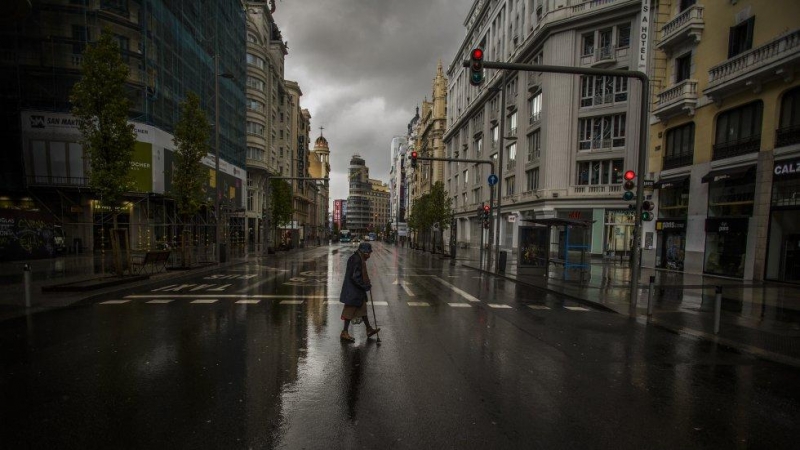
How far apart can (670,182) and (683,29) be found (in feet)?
25.3

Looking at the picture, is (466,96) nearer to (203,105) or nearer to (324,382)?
(203,105)

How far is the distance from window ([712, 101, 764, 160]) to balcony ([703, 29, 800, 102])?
89 cm

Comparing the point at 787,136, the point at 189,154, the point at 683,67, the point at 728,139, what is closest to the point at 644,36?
the point at 683,67

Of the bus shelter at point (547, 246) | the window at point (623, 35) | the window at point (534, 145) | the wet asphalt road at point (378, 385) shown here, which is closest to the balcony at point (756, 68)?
the bus shelter at point (547, 246)

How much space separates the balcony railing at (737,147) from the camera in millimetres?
16391

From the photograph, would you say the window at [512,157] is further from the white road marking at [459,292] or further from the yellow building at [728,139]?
the white road marking at [459,292]

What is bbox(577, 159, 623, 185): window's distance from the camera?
29.2 m

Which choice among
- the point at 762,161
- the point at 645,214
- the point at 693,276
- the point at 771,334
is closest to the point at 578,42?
the point at 762,161

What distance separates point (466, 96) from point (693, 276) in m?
42.7

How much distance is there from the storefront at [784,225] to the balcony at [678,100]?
207 inches

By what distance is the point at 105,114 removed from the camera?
13.5 metres

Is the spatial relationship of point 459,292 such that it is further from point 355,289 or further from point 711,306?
point 711,306

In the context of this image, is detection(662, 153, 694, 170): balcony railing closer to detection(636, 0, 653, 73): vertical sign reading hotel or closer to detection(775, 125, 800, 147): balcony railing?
detection(775, 125, 800, 147): balcony railing

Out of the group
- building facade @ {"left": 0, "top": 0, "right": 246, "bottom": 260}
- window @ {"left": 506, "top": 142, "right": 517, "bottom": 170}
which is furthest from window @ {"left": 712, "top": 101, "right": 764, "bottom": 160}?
building facade @ {"left": 0, "top": 0, "right": 246, "bottom": 260}
